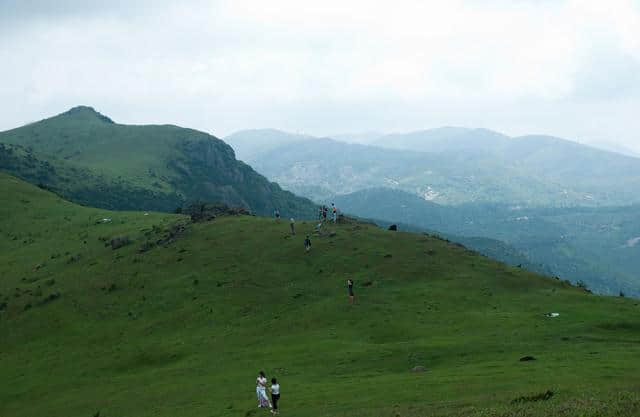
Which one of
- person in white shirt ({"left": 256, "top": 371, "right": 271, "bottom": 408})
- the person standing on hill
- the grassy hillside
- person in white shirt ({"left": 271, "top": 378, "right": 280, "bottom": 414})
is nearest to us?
person in white shirt ({"left": 271, "top": 378, "right": 280, "bottom": 414})

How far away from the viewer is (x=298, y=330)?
6669 cm

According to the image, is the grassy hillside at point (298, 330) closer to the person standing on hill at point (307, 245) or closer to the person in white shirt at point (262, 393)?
the person in white shirt at point (262, 393)

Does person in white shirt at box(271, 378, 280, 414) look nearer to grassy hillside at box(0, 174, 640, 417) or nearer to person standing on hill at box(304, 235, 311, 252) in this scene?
grassy hillside at box(0, 174, 640, 417)

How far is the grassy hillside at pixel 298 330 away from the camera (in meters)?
42.5

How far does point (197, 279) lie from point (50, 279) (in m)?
27.6

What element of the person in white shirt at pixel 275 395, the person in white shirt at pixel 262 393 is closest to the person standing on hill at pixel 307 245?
the person in white shirt at pixel 262 393

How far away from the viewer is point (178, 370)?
194 feet

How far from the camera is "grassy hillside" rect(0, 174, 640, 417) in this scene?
42469 mm

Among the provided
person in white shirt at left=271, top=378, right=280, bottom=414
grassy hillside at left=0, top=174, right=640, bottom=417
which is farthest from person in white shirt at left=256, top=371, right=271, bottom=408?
person in white shirt at left=271, top=378, right=280, bottom=414

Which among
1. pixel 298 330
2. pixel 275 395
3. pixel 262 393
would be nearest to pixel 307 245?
pixel 298 330

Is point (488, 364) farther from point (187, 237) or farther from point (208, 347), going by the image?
point (187, 237)

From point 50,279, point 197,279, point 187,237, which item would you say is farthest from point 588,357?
point 50,279

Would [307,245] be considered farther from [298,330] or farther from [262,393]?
[262,393]

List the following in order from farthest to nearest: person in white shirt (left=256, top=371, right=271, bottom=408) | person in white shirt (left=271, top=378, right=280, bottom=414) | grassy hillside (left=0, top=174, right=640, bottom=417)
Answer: person in white shirt (left=256, top=371, right=271, bottom=408) → grassy hillside (left=0, top=174, right=640, bottom=417) → person in white shirt (left=271, top=378, right=280, bottom=414)
